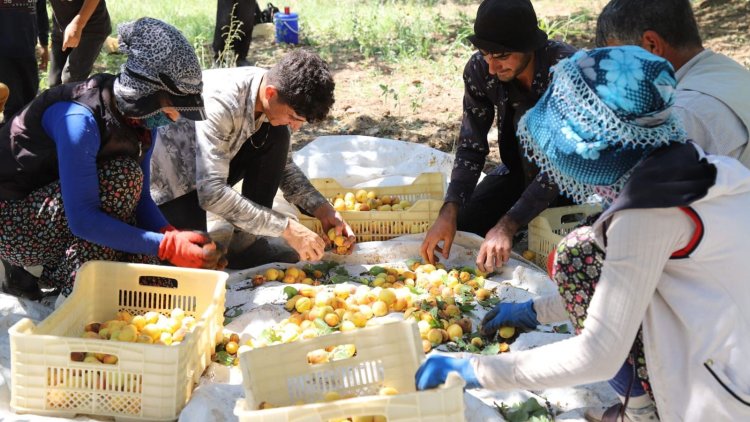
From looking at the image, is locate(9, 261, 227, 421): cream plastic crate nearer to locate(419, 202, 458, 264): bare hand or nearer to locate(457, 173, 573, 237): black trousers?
locate(419, 202, 458, 264): bare hand

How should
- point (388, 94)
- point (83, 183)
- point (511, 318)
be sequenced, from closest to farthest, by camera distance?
point (511, 318), point (83, 183), point (388, 94)

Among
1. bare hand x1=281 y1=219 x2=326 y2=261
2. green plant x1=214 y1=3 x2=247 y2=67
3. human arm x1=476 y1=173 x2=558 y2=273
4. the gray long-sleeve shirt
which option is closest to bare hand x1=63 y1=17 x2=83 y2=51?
green plant x1=214 y1=3 x2=247 y2=67

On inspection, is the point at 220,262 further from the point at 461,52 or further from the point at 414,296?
the point at 461,52

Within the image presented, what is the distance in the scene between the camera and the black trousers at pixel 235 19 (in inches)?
269

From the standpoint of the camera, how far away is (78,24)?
4906 millimetres

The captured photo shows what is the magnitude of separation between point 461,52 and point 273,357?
5414 millimetres

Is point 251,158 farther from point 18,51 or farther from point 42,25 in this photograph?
point 42,25

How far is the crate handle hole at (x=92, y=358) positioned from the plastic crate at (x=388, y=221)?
126 centimetres

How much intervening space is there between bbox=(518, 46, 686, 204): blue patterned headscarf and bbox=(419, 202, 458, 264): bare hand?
1.55 m

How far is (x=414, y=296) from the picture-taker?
322 cm

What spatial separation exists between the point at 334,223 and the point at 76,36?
238 cm

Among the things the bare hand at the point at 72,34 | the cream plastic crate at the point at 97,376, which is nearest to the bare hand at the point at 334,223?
the cream plastic crate at the point at 97,376

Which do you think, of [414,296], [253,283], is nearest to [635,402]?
[414,296]

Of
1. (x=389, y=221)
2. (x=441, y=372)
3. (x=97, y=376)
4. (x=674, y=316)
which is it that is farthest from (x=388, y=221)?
(x=674, y=316)
